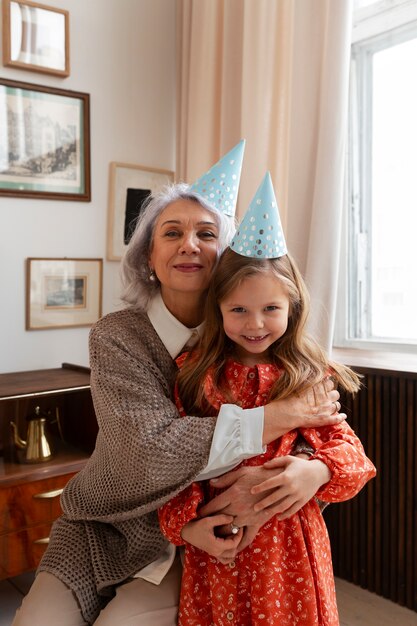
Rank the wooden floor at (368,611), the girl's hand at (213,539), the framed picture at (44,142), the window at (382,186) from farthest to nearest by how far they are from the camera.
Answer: the framed picture at (44,142), the window at (382,186), the wooden floor at (368,611), the girl's hand at (213,539)

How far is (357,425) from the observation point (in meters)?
1.88

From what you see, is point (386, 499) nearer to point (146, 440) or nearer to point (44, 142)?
point (146, 440)

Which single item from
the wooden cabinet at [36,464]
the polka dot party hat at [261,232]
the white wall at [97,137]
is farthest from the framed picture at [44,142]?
the polka dot party hat at [261,232]

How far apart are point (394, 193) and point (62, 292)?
132 cm

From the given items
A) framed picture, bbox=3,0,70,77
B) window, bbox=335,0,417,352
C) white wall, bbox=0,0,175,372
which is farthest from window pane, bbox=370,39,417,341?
framed picture, bbox=3,0,70,77

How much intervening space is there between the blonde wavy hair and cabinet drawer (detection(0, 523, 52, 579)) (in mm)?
840

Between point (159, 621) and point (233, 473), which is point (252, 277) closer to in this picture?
point (233, 473)

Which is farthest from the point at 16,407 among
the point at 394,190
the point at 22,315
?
the point at 394,190

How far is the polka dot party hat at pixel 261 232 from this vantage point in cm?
122

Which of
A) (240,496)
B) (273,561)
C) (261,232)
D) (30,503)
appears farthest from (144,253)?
(30,503)

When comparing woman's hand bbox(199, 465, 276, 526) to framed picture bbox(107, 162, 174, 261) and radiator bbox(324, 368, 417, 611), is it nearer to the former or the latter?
radiator bbox(324, 368, 417, 611)

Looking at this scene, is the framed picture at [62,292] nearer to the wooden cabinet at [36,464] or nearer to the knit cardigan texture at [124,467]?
the wooden cabinet at [36,464]

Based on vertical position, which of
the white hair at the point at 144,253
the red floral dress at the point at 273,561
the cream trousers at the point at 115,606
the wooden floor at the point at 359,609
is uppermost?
the white hair at the point at 144,253

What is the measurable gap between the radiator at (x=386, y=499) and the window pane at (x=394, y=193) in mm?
365
